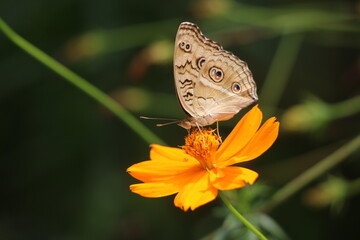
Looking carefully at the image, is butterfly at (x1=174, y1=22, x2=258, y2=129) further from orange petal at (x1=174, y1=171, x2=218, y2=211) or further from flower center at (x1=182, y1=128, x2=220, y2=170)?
orange petal at (x1=174, y1=171, x2=218, y2=211)

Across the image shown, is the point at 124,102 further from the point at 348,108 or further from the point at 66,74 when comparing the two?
the point at 348,108

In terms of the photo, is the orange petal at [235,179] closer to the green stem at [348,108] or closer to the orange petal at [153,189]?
the orange petal at [153,189]

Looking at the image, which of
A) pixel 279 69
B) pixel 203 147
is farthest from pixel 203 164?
pixel 279 69

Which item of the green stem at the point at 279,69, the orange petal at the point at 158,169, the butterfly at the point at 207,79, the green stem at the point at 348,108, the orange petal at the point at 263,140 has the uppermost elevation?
the green stem at the point at 279,69

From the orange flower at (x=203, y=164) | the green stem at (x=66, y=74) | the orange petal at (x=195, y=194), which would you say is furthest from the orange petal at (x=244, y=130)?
the green stem at (x=66, y=74)

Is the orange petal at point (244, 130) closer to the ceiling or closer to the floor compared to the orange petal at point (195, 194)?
closer to the ceiling

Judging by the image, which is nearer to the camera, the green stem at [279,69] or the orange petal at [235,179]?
the orange petal at [235,179]

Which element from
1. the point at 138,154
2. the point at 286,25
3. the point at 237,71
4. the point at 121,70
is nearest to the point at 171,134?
the point at 138,154
